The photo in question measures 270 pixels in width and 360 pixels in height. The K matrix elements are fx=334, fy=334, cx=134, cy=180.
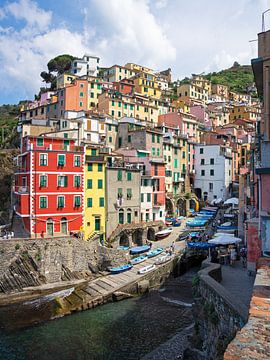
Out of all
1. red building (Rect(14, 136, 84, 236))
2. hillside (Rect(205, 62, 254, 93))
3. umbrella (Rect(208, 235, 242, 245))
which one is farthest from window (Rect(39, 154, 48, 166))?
hillside (Rect(205, 62, 254, 93))

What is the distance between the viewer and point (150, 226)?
152ft

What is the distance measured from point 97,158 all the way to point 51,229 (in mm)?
10361

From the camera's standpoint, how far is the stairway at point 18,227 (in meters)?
38.1

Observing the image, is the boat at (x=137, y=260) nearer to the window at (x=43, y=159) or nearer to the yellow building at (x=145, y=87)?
the window at (x=43, y=159)

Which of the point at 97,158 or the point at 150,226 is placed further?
the point at 150,226

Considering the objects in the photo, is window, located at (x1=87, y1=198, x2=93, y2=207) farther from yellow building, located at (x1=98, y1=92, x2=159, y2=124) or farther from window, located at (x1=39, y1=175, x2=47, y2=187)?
yellow building, located at (x1=98, y1=92, x2=159, y2=124)

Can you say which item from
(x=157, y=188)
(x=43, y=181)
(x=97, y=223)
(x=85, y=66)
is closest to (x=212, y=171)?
(x=157, y=188)

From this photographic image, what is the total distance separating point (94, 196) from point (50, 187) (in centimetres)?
613

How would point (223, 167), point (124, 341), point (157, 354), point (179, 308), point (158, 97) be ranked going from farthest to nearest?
point (158, 97) < point (223, 167) < point (179, 308) < point (124, 341) < point (157, 354)

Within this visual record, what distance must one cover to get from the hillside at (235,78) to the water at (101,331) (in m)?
121

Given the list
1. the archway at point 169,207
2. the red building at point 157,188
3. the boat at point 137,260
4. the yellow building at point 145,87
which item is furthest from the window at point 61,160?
the yellow building at point 145,87

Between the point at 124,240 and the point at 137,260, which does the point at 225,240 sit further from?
the point at 124,240

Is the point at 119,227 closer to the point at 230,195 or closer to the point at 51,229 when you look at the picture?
the point at 51,229

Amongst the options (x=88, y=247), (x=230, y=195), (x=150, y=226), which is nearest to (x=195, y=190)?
(x=230, y=195)
